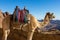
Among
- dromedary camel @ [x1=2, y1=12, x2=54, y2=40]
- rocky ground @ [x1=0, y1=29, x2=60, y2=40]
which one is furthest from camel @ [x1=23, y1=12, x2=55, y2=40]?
rocky ground @ [x1=0, y1=29, x2=60, y2=40]

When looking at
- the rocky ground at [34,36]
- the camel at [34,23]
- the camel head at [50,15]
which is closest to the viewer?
the camel at [34,23]

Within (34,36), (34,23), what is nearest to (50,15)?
(34,23)

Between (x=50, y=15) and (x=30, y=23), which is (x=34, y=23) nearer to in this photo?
(x=30, y=23)

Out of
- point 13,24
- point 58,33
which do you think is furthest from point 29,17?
point 58,33

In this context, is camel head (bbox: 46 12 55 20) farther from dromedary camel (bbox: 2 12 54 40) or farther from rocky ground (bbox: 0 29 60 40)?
rocky ground (bbox: 0 29 60 40)

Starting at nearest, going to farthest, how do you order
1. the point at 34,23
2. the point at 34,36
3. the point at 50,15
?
the point at 34,23
the point at 50,15
the point at 34,36

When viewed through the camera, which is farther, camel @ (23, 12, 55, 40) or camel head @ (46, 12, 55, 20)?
camel head @ (46, 12, 55, 20)

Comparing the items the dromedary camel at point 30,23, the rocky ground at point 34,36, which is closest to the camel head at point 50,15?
the dromedary camel at point 30,23

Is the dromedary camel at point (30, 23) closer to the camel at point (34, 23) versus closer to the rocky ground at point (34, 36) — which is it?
the camel at point (34, 23)

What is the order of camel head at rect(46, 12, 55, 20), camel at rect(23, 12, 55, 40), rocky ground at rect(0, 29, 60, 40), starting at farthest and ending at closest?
rocky ground at rect(0, 29, 60, 40)
camel head at rect(46, 12, 55, 20)
camel at rect(23, 12, 55, 40)

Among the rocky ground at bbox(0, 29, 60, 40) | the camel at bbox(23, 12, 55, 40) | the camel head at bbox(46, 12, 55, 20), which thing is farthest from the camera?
the rocky ground at bbox(0, 29, 60, 40)

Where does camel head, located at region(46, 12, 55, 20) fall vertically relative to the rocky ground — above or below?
above

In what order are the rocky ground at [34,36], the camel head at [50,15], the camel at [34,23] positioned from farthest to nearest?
the rocky ground at [34,36], the camel head at [50,15], the camel at [34,23]

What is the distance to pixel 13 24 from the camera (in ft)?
30.3
